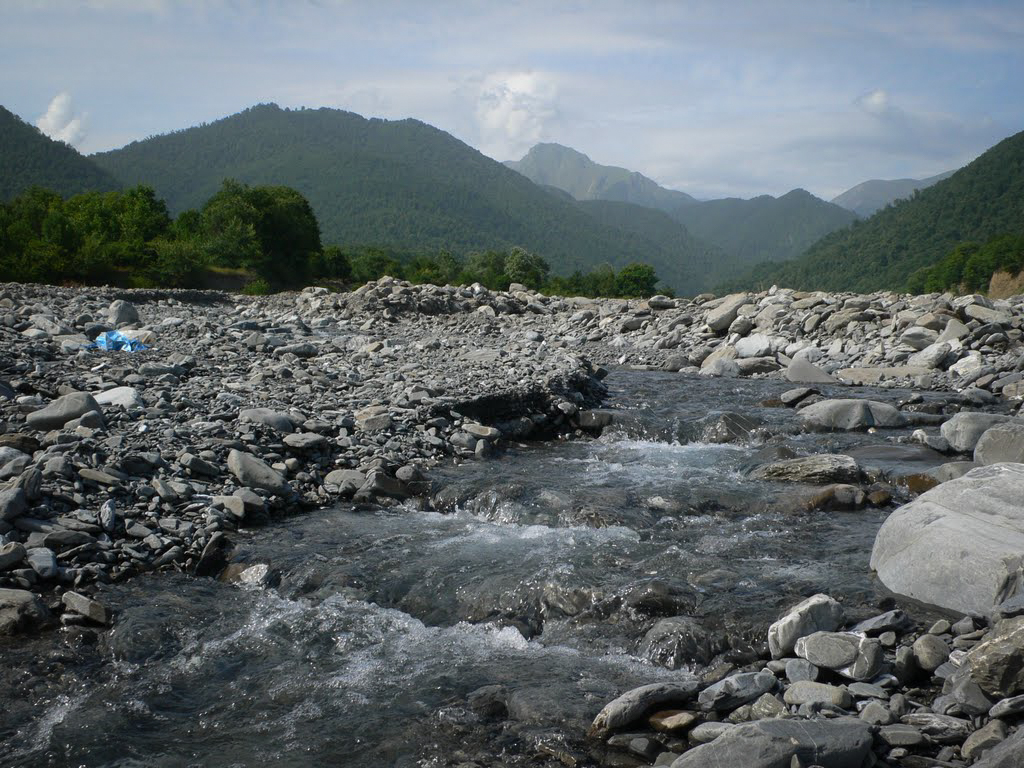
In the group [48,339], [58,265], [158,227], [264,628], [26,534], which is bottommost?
[264,628]

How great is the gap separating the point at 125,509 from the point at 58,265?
36.8 metres

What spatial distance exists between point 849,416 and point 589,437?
14.9 feet

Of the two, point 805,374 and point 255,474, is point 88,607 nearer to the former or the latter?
point 255,474

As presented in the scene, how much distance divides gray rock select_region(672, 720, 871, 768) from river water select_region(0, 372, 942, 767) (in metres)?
0.88

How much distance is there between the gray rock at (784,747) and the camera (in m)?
3.93

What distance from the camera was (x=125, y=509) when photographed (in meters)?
7.78

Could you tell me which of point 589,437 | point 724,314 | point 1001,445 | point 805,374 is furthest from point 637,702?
point 724,314

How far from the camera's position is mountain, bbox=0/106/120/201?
4702 inches

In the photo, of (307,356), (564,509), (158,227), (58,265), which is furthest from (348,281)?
(564,509)

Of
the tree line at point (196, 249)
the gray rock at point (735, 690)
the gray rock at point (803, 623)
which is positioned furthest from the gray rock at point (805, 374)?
the tree line at point (196, 249)

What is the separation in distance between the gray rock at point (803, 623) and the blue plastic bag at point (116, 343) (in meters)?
15.2

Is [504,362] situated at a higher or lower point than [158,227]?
lower

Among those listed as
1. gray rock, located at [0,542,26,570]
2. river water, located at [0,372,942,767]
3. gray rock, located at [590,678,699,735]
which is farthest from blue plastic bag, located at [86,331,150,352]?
gray rock, located at [590,678,699,735]

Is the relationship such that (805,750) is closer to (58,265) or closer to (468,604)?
(468,604)
